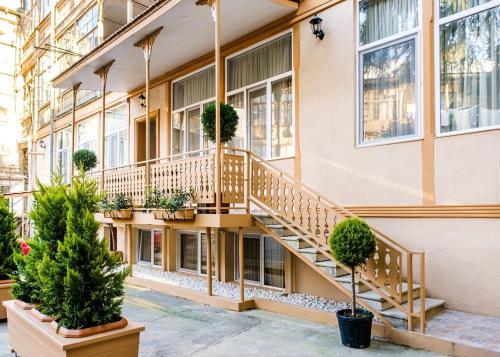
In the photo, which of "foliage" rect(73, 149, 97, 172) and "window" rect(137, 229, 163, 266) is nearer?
"window" rect(137, 229, 163, 266)

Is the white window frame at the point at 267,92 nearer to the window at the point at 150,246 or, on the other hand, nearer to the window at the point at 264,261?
the window at the point at 264,261

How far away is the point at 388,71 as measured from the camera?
21.8ft

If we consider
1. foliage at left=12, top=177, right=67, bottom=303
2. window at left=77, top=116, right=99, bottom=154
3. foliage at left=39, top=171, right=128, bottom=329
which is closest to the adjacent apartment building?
foliage at left=12, top=177, right=67, bottom=303

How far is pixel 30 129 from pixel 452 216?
71.7ft

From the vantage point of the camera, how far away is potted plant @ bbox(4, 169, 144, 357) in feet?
11.9

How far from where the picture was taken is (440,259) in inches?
229

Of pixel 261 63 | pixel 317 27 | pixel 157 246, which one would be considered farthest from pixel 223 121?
pixel 157 246

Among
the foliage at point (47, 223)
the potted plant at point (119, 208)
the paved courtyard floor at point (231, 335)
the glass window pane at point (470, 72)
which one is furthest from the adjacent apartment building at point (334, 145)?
the paved courtyard floor at point (231, 335)

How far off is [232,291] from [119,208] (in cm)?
299

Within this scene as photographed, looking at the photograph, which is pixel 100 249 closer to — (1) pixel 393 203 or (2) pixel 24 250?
(2) pixel 24 250

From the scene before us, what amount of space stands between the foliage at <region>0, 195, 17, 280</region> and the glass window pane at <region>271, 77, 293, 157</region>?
470 centimetres

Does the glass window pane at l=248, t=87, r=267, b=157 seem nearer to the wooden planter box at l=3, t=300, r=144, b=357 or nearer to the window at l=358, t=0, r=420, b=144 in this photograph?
the window at l=358, t=0, r=420, b=144

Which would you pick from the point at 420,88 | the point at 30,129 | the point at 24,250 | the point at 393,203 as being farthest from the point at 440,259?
the point at 30,129

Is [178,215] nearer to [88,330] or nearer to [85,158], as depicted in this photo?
[88,330]
